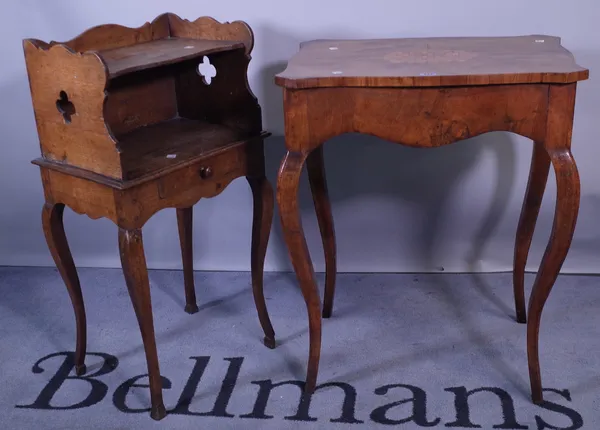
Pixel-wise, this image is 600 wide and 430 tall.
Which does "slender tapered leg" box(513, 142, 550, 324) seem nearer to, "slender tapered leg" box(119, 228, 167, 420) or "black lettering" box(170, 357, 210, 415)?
"black lettering" box(170, 357, 210, 415)

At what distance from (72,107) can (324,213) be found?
2.55 ft

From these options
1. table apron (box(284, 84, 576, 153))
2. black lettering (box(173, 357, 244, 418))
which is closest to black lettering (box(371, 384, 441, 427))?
black lettering (box(173, 357, 244, 418))

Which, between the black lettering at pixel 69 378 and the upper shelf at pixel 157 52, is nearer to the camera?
the upper shelf at pixel 157 52

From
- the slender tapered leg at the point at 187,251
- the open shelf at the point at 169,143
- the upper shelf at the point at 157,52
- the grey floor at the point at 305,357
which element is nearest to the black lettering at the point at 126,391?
the grey floor at the point at 305,357

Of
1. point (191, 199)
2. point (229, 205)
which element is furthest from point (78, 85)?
point (229, 205)

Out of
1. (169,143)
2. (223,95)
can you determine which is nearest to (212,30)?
(223,95)

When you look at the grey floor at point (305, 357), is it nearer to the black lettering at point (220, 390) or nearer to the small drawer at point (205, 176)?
the black lettering at point (220, 390)

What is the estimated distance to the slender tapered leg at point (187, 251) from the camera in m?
2.32

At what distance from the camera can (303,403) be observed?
1904 mm

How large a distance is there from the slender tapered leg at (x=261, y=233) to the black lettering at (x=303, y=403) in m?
0.20

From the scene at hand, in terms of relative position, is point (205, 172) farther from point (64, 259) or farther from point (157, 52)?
point (64, 259)

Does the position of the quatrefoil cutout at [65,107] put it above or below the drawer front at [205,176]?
above

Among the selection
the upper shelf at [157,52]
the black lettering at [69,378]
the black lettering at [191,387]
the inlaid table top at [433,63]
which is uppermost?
the upper shelf at [157,52]

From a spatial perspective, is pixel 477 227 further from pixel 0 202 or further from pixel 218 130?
pixel 0 202
